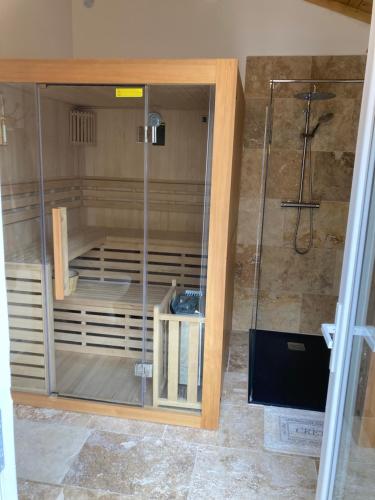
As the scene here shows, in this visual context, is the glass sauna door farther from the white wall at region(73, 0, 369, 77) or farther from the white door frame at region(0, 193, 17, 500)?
the white door frame at region(0, 193, 17, 500)

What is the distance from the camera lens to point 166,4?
11.3 feet

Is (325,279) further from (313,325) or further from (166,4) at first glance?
(166,4)

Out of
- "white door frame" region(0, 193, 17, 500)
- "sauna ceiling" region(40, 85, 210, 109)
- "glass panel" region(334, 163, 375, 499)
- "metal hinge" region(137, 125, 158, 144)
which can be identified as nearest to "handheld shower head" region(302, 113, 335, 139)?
"sauna ceiling" region(40, 85, 210, 109)

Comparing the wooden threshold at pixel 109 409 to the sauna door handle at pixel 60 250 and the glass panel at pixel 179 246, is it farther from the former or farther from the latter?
the sauna door handle at pixel 60 250

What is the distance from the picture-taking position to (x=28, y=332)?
250 cm

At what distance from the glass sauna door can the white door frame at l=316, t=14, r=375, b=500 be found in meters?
1.32

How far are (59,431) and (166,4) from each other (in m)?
3.32

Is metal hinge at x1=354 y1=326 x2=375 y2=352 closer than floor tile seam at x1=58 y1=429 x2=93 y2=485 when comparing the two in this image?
Yes

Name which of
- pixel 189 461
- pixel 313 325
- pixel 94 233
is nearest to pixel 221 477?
pixel 189 461

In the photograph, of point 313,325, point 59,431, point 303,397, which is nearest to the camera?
point 59,431

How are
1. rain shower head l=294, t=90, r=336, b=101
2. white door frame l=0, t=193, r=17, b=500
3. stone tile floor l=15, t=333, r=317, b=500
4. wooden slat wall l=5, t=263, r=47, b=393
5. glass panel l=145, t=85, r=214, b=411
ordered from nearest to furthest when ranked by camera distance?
white door frame l=0, t=193, r=17, b=500 → stone tile floor l=15, t=333, r=317, b=500 → glass panel l=145, t=85, r=214, b=411 → wooden slat wall l=5, t=263, r=47, b=393 → rain shower head l=294, t=90, r=336, b=101

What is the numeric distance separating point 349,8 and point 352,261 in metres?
2.83

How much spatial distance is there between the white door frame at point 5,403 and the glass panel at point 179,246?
151cm

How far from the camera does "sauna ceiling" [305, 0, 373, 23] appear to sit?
122 inches
